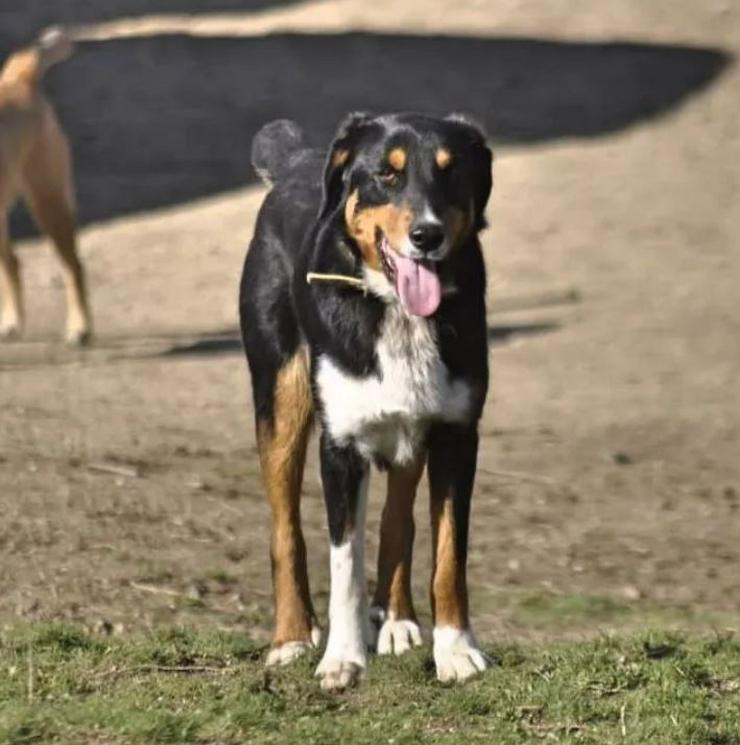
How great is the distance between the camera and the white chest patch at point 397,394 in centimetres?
590

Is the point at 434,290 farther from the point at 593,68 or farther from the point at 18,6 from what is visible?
the point at 18,6

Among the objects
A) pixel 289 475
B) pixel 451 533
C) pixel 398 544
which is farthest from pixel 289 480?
pixel 451 533

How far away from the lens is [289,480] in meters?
6.51

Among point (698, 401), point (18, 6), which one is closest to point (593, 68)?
point (18, 6)

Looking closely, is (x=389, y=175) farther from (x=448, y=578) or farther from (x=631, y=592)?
(x=631, y=592)

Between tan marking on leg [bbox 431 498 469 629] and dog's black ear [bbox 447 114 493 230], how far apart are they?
2.49 ft

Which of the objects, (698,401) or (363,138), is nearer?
(363,138)

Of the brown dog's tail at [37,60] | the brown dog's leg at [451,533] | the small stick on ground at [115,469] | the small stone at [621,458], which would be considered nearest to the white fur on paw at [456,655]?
the brown dog's leg at [451,533]

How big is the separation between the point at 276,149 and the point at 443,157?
4.42 feet

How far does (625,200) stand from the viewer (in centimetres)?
1631

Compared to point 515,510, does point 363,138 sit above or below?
above

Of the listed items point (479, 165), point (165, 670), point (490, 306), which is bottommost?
point (490, 306)

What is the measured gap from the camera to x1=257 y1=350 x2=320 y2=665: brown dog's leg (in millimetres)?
6445

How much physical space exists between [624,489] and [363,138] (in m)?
3.89
